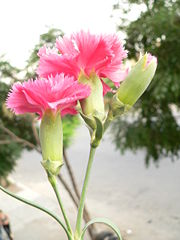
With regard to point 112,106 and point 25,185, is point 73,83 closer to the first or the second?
point 112,106

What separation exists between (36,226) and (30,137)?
2.15 meters

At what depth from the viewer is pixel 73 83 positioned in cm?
40

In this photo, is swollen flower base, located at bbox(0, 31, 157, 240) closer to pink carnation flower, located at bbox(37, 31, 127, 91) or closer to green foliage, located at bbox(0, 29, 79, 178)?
pink carnation flower, located at bbox(37, 31, 127, 91)

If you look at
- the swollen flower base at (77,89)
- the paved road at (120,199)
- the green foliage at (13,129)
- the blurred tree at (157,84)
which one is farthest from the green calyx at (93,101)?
the paved road at (120,199)

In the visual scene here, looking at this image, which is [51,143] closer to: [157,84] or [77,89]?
[77,89]

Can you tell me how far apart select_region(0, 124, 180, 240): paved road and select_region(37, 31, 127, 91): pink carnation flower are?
12.7 feet

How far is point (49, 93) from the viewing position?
401mm

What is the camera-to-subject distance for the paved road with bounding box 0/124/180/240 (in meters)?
5.12

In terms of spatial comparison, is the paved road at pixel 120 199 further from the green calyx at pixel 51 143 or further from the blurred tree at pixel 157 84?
the green calyx at pixel 51 143

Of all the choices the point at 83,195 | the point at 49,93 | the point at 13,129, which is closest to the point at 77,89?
the point at 49,93

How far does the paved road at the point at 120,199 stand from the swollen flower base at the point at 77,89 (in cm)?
383

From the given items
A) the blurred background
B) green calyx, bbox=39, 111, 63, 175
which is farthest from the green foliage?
green calyx, bbox=39, 111, 63, 175

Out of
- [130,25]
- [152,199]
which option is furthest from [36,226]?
[130,25]

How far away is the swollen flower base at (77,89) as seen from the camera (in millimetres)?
403
